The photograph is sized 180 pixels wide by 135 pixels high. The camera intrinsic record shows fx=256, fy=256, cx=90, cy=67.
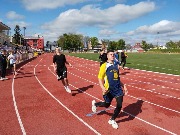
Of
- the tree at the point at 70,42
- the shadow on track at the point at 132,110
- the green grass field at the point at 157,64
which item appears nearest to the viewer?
the shadow on track at the point at 132,110

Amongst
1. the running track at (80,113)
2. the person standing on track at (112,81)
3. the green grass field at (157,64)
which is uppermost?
the person standing on track at (112,81)

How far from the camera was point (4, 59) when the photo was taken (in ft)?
51.4

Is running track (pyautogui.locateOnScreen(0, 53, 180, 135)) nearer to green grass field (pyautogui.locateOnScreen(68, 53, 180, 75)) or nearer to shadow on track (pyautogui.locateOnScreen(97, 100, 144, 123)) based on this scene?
shadow on track (pyautogui.locateOnScreen(97, 100, 144, 123))

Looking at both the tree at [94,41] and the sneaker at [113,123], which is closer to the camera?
the sneaker at [113,123]

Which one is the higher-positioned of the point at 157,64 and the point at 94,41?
the point at 94,41

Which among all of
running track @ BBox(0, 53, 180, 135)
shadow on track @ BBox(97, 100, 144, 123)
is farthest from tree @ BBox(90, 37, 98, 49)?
A: shadow on track @ BBox(97, 100, 144, 123)

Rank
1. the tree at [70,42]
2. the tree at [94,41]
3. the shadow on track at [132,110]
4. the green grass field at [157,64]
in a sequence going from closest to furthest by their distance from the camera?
the shadow on track at [132,110] < the green grass field at [157,64] < the tree at [70,42] < the tree at [94,41]

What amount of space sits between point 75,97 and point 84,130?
3835 millimetres

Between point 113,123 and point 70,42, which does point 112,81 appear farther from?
point 70,42

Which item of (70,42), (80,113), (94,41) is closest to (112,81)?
(80,113)

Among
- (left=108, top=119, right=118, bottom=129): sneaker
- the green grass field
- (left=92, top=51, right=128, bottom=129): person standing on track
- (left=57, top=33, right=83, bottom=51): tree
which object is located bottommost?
(left=108, top=119, right=118, bottom=129): sneaker

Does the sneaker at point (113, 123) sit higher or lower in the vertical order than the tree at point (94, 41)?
lower

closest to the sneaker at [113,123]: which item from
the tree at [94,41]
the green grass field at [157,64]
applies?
the green grass field at [157,64]

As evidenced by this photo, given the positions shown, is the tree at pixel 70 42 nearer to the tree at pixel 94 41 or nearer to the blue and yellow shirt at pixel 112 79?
the tree at pixel 94 41
